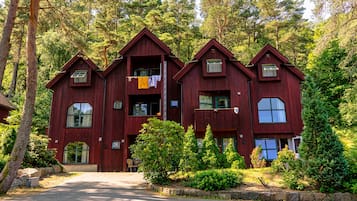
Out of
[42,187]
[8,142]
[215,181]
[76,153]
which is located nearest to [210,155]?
[215,181]

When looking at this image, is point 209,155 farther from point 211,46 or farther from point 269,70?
point 269,70

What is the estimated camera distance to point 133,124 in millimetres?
18188

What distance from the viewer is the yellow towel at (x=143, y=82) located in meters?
18.7

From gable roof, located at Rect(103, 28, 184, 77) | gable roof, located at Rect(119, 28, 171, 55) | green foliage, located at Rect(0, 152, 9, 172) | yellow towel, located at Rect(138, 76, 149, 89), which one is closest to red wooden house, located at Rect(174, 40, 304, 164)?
gable roof, located at Rect(103, 28, 184, 77)

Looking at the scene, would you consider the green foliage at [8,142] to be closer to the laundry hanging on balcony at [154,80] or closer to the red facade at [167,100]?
the red facade at [167,100]

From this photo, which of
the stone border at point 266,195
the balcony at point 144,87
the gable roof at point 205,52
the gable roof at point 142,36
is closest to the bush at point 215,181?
the stone border at point 266,195

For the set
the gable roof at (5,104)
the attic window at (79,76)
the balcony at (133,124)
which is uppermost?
the attic window at (79,76)

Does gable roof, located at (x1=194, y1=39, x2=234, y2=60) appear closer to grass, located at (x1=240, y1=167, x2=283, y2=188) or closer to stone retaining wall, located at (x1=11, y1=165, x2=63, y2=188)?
grass, located at (x1=240, y1=167, x2=283, y2=188)

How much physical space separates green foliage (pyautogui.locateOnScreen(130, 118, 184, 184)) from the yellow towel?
749cm

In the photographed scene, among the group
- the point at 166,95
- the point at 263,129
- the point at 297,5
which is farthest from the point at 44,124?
the point at 297,5

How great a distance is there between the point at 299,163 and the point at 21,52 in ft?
65.2

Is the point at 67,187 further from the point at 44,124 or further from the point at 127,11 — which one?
the point at 127,11

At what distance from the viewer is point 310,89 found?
33.4 feet

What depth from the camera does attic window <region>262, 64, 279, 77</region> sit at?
18.9 meters
